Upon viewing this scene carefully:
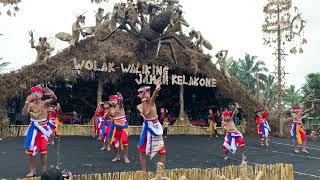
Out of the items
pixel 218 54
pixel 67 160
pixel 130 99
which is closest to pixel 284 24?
pixel 218 54

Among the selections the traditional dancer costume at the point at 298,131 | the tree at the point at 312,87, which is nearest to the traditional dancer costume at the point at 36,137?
the traditional dancer costume at the point at 298,131

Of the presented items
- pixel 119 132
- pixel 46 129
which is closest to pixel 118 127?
pixel 119 132

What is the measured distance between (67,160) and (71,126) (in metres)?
7.14

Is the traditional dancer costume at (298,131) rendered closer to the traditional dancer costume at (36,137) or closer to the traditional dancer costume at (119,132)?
the traditional dancer costume at (119,132)

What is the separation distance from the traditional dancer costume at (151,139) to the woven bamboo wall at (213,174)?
924mm

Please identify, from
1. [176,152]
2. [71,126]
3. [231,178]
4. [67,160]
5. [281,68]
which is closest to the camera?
[231,178]

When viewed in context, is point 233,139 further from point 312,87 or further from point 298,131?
point 312,87

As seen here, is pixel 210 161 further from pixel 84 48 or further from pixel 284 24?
pixel 284 24

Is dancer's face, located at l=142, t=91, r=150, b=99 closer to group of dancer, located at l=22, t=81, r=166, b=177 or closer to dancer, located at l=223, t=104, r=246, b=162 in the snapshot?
group of dancer, located at l=22, t=81, r=166, b=177

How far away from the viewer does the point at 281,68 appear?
2245 centimetres

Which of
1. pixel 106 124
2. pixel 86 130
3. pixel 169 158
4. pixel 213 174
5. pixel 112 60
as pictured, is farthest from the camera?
pixel 112 60

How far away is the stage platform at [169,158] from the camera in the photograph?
791 centimetres

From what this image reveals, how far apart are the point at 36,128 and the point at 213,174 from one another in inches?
112

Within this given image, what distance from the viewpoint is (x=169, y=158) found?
10.0 metres
